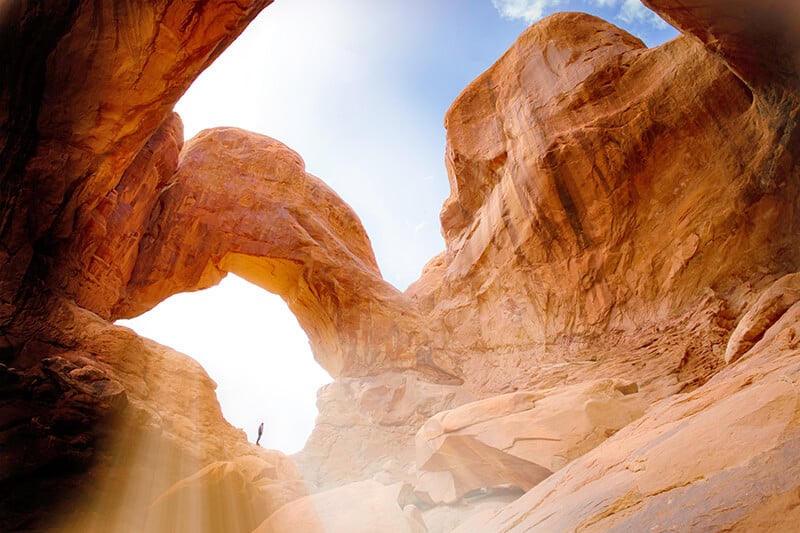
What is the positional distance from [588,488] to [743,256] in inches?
320

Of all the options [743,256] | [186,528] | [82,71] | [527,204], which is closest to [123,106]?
[82,71]

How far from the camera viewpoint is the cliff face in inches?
194

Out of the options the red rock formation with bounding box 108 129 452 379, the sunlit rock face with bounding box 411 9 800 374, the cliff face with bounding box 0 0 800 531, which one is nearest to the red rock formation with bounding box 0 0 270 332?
the cliff face with bounding box 0 0 800 531

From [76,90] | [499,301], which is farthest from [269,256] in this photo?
[76,90]

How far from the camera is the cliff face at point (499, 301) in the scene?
194 inches

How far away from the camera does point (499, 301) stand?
1431 cm

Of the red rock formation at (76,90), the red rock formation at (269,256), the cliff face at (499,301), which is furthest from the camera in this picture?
the red rock formation at (269,256)

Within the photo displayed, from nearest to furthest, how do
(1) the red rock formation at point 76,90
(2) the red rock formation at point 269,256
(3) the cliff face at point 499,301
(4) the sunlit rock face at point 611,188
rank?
(3) the cliff face at point 499,301
(1) the red rock formation at point 76,90
(4) the sunlit rock face at point 611,188
(2) the red rock formation at point 269,256

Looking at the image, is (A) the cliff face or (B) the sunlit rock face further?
(B) the sunlit rock face

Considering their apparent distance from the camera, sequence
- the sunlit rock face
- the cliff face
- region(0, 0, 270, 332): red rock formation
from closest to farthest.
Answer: the cliff face
region(0, 0, 270, 332): red rock formation
the sunlit rock face

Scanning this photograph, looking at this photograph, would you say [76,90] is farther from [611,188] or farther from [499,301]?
[499,301]

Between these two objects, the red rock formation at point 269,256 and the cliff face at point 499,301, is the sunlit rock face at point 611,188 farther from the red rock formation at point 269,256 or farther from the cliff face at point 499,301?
the red rock formation at point 269,256

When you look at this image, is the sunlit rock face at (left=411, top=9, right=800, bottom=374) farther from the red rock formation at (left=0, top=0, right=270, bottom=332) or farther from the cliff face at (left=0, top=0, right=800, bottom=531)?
the red rock formation at (left=0, top=0, right=270, bottom=332)

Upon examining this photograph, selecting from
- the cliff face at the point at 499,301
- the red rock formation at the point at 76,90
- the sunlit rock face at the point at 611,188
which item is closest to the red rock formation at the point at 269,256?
the cliff face at the point at 499,301
